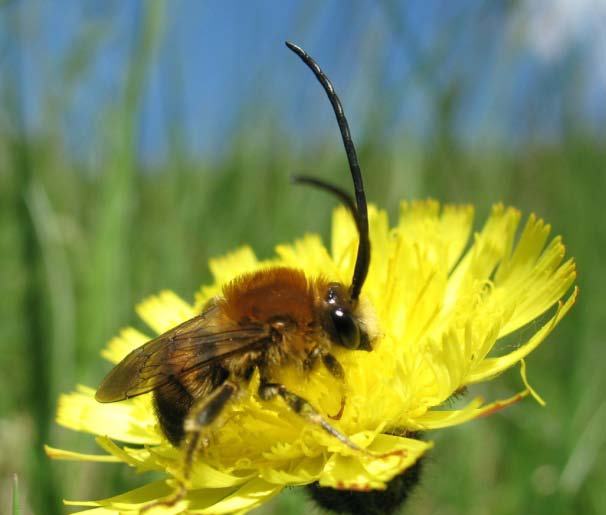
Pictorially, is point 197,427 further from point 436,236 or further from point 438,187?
point 438,187

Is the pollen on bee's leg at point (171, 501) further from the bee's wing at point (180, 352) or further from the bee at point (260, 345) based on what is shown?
the bee's wing at point (180, 352)

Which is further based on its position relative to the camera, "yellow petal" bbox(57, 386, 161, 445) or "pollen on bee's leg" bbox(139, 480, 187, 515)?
"yellow petal" bbox(57, 386, 161, 445)

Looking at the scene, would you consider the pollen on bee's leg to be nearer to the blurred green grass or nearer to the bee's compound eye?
the bee's compound eye

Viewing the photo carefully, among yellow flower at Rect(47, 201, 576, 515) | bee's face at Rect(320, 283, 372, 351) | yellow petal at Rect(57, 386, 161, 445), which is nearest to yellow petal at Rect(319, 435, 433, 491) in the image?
yellow flower at Rect(47, 201, 576, 515)

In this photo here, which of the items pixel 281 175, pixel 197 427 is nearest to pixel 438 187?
pixel 281 175

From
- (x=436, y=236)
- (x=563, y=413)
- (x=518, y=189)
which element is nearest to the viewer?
(x=436, y=236)

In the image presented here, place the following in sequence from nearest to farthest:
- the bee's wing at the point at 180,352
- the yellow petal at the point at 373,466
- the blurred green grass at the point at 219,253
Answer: the yellow petal at the point at 373,466 < the bee's wing at the point at 180,352 < the blurred green grass at the point at 219,253

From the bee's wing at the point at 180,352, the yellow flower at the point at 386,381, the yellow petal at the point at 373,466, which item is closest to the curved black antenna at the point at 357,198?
the yellow flower at the point at 386,381
